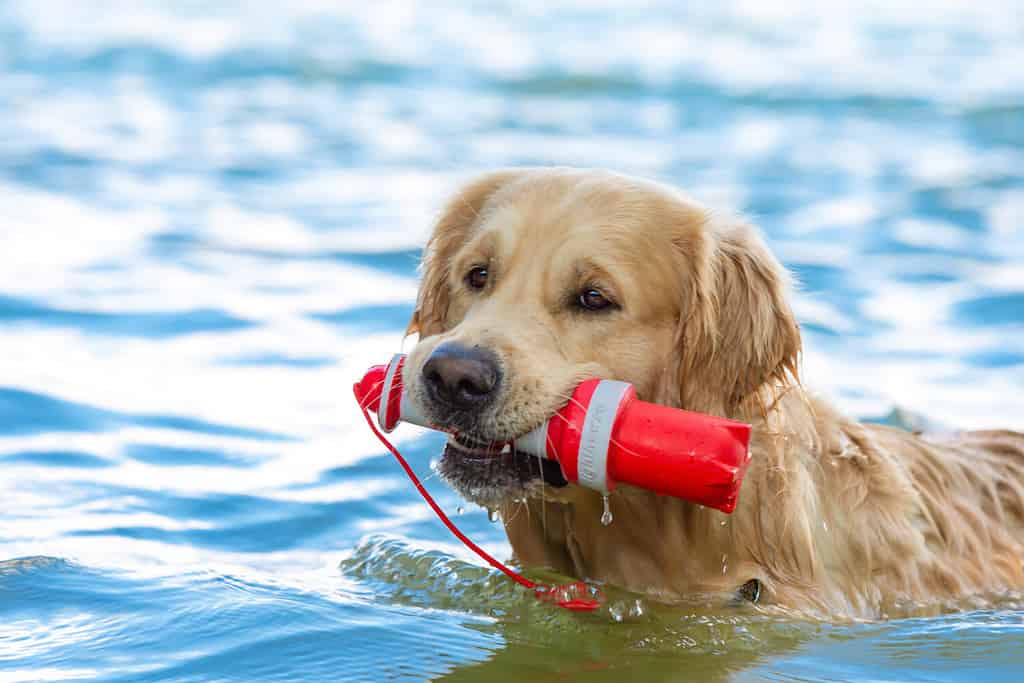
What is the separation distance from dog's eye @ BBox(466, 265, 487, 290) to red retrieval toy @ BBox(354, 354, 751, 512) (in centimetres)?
72

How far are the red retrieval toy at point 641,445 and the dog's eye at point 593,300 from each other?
38 centimetres

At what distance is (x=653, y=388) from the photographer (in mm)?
4922

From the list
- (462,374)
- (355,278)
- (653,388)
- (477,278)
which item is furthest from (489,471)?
(355,278)

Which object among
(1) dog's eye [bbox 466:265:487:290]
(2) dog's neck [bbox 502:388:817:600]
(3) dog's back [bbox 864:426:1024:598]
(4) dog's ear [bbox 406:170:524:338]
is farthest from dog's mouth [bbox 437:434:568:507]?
Answer: (3) dog's back [bbox 864:426:1024:598]

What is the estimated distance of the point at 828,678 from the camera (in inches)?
185

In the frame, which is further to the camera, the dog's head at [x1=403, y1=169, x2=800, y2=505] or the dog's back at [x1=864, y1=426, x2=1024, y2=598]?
the dog's back at [x1=864, y1=426, x2=1024, y2=598]

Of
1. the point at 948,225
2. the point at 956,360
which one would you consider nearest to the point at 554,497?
the point at 956,360

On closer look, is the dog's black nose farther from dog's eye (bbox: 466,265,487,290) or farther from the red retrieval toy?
dog's eye (bbox: 466,265,487,290)

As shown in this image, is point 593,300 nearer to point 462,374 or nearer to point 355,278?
point 462,374

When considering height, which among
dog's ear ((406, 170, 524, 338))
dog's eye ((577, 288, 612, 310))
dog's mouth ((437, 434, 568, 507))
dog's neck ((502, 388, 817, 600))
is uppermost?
dog's ear ((406, 170, 524, 338))

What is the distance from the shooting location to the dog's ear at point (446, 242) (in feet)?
18.0

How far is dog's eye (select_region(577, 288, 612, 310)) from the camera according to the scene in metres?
4.86

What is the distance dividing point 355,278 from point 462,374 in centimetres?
646

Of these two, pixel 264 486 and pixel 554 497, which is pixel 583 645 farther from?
pixel 264 486
